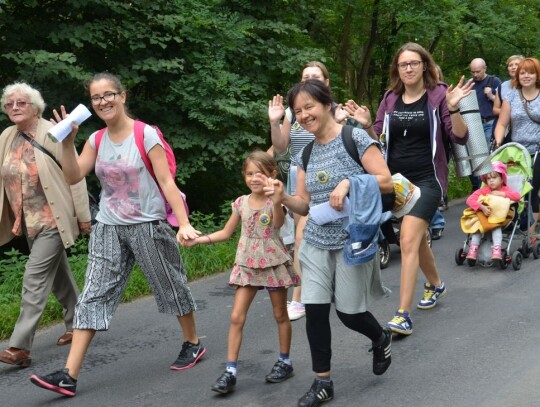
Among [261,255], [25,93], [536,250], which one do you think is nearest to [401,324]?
[261,255]

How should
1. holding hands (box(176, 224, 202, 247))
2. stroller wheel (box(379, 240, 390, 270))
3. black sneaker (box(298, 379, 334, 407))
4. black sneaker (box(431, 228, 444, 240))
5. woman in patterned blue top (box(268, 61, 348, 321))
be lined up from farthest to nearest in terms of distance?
black sneaker (box(431, 228, 444, 240))
stroller wheel (box(379, 240, 390, 270))
woman in patterned blue top (box(268, 61, 348, 321))
holding hands (box(176, 224, 202, 247))
black sneaker (box(298, 379, 334, 407))

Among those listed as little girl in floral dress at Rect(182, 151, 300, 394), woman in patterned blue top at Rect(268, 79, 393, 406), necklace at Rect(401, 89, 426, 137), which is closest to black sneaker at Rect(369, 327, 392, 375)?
woman in patterned blue top at Rect(268, 79, 393, 406)

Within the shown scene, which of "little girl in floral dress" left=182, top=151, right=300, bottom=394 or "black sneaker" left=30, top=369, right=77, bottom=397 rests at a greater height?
"little girl in floral dress" left=182, top=151, right=300, bottom=394

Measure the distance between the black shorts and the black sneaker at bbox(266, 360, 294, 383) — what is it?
5.26 feet

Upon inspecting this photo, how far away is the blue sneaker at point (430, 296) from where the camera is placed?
6.93m

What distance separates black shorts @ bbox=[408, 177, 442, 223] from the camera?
20.2 feet

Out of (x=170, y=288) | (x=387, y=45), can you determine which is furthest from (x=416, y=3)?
(x=170, y=288)

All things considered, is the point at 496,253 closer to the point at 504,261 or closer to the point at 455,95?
the point at 504,261

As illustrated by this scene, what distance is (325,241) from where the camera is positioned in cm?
479

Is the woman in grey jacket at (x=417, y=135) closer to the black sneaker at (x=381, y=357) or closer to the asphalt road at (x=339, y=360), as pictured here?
the asphalt road at (x=339, y=360)

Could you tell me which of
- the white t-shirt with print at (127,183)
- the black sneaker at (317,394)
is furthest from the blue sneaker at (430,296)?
the white t-shirt with print at (127,183)

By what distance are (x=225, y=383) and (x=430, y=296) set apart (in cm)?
255

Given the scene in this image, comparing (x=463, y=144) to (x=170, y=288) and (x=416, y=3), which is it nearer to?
(x=170, y=288)

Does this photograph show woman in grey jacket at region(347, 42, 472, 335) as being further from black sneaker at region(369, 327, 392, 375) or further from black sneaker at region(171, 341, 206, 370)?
black sneaker at region(171, 341, 206, 370)
